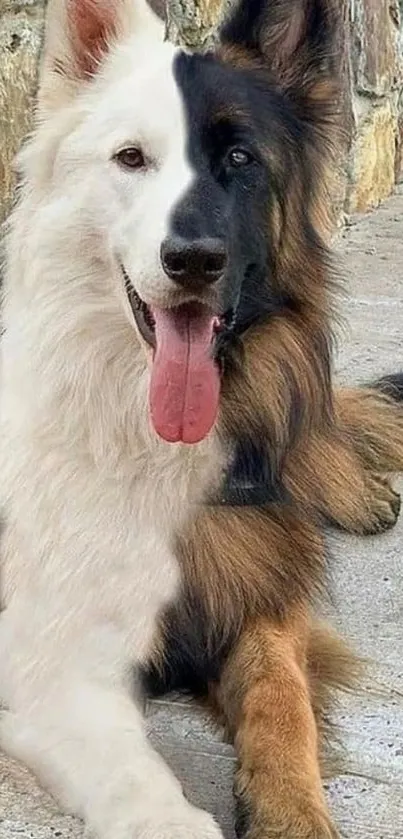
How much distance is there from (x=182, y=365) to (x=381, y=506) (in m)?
1.28

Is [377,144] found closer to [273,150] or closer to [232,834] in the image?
[273,150]

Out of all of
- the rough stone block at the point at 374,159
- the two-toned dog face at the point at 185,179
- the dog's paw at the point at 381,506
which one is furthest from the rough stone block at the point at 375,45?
the two-toned dog face at the point at 185,179

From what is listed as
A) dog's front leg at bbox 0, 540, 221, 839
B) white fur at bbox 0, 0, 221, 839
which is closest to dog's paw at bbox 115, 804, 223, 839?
dog's front leg at bbox 0, 540, 221, 839

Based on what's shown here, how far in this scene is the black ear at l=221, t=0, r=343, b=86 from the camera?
2719mm

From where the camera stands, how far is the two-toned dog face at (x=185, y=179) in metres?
2.42

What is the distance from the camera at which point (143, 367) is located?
2.67 m

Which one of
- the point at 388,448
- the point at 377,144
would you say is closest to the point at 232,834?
the point at 388,448

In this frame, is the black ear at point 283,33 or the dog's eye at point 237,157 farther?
the black ear at point 283,33

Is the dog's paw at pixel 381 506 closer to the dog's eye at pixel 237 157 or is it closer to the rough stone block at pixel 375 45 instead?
the dog's eye at pixel 237 157

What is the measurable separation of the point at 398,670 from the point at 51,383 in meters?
0.99

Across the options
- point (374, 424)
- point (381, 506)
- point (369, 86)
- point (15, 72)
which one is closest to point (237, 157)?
point (381, 506)

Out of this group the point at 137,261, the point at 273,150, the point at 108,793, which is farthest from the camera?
the point at 273,150

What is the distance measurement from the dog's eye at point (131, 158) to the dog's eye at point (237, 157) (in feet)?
0.55

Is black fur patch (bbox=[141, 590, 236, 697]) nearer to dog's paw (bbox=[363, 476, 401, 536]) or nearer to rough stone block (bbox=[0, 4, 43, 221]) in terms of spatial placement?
dog's paw (bbox=[363, 476, 401, 536])
